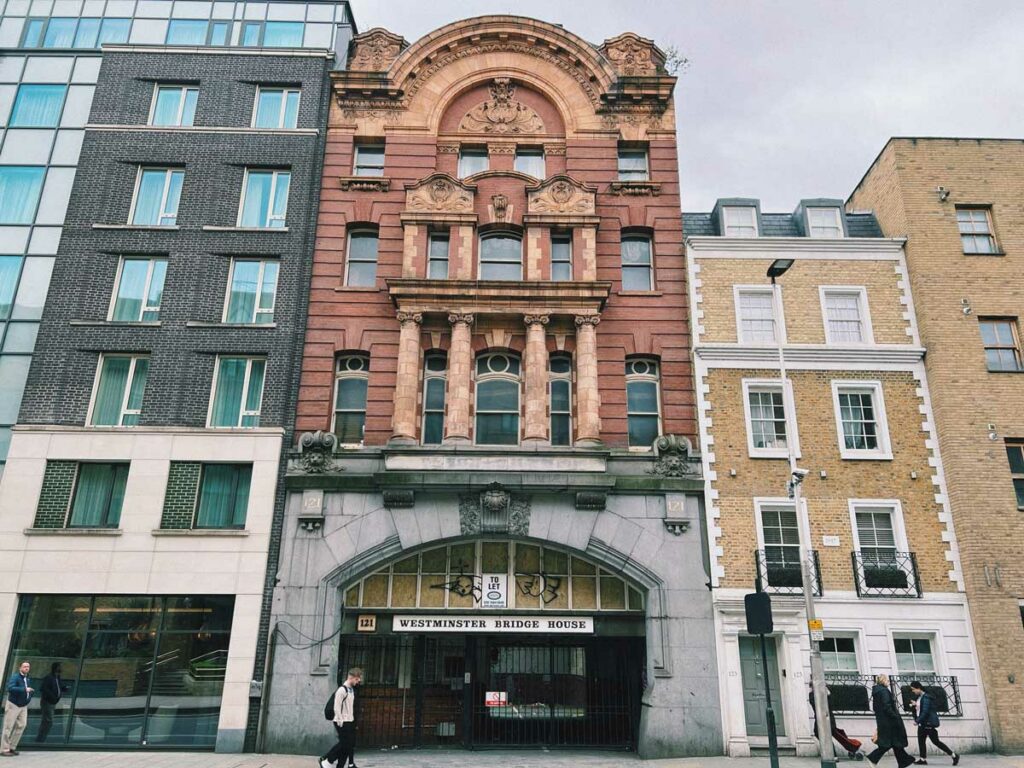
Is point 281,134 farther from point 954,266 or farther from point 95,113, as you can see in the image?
point 954,266

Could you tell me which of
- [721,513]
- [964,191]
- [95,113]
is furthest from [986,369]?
[95,113]

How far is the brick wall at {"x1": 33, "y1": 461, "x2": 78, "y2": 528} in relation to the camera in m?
19.7

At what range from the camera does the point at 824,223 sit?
76.6 feet

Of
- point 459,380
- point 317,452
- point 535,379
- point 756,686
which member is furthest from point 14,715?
point 756,686

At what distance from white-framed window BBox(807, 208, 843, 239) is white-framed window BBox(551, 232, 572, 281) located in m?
7.69

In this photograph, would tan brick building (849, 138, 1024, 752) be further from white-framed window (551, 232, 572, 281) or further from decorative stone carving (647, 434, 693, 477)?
white-framed window (551, 232, 572, 281)

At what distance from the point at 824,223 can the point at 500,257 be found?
10.5 meters

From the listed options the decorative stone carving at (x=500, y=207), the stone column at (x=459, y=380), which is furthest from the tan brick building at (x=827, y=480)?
the stone column at (x=459, y=380)

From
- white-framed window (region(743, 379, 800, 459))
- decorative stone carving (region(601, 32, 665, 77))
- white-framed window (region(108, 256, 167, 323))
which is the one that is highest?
decorative stone carving (region(601, 32, 665, 77))

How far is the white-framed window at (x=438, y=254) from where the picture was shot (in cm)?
2261

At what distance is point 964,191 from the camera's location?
73.6 feet

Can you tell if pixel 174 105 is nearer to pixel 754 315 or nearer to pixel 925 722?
pixel 754 315

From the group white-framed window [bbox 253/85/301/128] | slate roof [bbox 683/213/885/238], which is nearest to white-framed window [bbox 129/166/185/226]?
white-framed window [bbox 253/85/301/128]

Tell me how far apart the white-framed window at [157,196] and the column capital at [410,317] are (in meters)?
8.18
